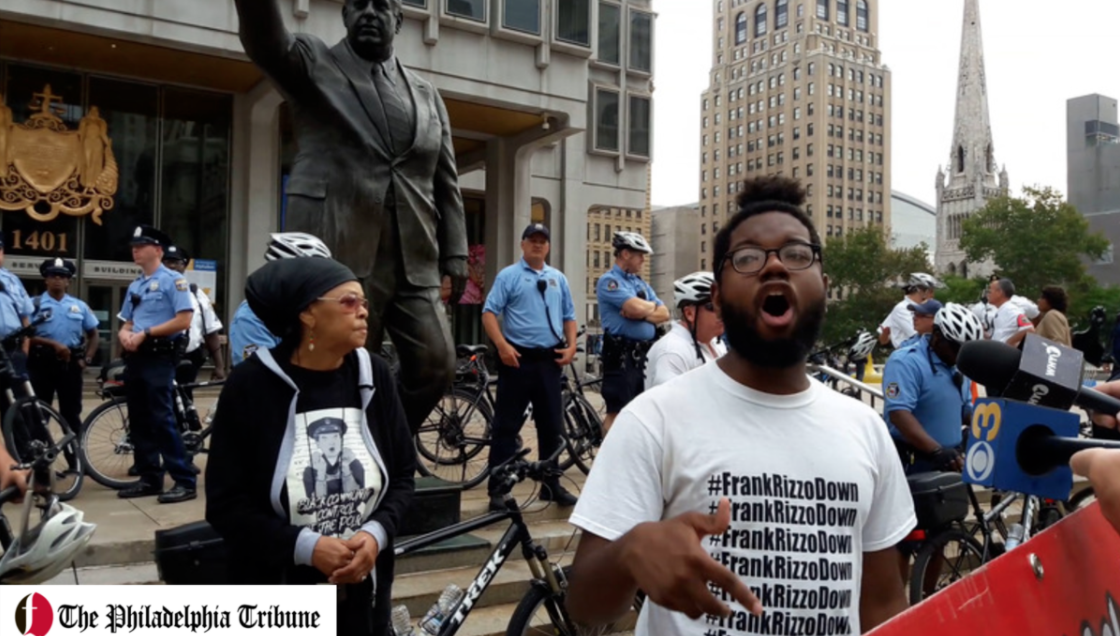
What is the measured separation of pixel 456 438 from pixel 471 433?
0.55ft

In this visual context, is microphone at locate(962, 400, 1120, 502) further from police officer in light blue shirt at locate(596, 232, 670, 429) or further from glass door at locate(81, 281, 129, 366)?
glass door at locate(81, 281, 129, 366)

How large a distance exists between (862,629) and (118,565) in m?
4.22

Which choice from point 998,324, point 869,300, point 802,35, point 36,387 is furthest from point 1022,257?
point 802,35

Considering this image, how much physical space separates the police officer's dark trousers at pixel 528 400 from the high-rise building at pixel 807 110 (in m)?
112

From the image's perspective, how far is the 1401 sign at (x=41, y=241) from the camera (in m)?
18.7

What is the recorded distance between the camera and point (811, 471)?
5.75ft

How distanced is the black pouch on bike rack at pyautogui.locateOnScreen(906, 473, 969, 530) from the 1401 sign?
18818mm

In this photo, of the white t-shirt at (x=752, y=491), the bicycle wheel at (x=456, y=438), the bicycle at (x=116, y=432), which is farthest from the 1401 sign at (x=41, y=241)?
the white t-shirt at (x=752, y=491)

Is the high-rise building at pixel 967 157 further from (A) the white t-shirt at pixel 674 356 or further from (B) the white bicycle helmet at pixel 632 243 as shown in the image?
(A) the white t-shirt at pixel 674 356

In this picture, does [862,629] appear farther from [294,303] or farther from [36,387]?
[36,387]

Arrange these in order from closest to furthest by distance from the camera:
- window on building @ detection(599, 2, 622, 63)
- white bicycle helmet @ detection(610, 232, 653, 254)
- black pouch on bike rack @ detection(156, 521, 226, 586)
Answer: black pouch on bike rack @ detection(156, 521, 226, 586) < white bicycle helmet @ detection(610, 232, 653, 254) < window on building @ detection(599, 2, 622, 63)

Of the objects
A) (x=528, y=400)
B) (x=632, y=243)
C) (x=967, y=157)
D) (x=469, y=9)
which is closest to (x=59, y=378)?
(x=528, y=400)

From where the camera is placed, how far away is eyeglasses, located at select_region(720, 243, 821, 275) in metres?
1.79

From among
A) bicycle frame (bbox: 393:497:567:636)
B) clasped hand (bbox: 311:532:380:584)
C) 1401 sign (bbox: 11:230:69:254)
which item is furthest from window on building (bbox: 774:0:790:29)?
clasped hand (bbox: 311:532:380:584)
